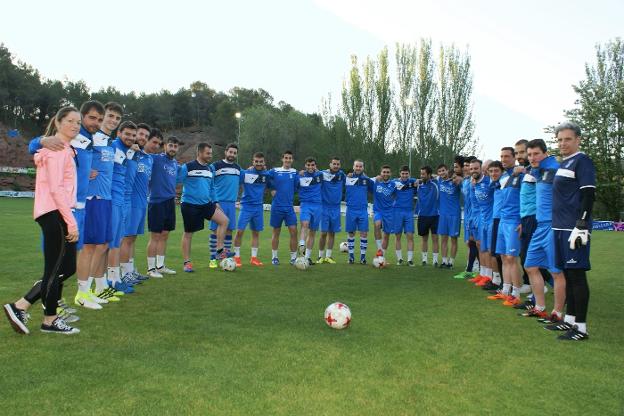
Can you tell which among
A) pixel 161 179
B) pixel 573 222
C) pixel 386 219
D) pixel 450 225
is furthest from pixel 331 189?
pixel 573 222

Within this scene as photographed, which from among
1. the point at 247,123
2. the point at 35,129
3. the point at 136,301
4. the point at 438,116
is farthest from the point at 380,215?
the point at 35,129

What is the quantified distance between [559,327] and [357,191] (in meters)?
6.13

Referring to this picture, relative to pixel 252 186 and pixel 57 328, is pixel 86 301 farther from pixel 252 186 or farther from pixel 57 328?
pixel 252 186

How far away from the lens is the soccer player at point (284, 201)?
10508 millimetres

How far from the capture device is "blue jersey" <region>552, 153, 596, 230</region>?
526 cm

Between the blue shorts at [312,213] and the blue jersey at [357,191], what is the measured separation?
2.94ft

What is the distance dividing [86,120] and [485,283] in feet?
23.4

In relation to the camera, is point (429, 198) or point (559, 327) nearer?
point (559, 327)

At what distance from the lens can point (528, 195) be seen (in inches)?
255

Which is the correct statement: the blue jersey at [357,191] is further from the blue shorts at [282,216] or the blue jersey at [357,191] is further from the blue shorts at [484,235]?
the blue shorts at [484,235]

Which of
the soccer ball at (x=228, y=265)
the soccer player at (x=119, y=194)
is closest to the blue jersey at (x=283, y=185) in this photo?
the soccer ball at (x=228, y=265)

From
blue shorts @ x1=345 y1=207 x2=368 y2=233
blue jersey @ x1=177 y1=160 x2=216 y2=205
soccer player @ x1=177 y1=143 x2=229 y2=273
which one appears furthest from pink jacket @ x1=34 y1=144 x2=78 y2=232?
blue shorts @ x1=345 y1=207 x2=368 y2=233

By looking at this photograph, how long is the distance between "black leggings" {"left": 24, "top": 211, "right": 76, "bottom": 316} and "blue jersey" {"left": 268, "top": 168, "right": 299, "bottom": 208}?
621cm

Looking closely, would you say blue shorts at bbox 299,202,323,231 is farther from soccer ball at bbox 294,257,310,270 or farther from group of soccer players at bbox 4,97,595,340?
soccer ball at bbox 294,257,310,270
